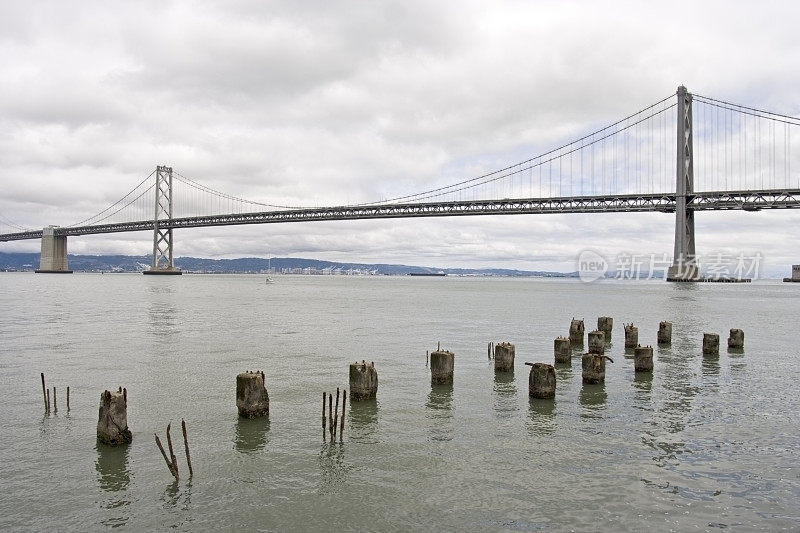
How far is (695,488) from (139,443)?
23.3 ft

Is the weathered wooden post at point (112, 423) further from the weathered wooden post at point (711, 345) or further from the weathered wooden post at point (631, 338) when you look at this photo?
the weathered wooden post at point (711, 345)

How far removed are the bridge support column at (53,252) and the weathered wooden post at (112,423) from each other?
11991 centimetres

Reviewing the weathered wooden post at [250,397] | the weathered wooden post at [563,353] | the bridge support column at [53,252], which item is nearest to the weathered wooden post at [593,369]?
the weathered wooden post at [563,353]

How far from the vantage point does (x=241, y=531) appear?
219 inches

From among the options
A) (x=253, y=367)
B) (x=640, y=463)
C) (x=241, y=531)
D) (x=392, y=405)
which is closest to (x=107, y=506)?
(x=241, y=531)

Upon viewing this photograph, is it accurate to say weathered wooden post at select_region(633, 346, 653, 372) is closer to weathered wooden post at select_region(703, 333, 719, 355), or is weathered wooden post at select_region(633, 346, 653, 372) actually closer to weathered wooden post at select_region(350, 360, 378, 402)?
weathered wooden post at select_region(703, 333, 719, 355)

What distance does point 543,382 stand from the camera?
1071 centimetres

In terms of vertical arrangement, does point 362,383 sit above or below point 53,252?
below

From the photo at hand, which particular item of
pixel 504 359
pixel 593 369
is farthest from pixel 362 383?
pixel 593 369

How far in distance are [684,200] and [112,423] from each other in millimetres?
77808

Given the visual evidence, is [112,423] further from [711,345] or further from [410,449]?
[711,345]

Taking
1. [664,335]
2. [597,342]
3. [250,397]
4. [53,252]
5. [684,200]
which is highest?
[684,200]

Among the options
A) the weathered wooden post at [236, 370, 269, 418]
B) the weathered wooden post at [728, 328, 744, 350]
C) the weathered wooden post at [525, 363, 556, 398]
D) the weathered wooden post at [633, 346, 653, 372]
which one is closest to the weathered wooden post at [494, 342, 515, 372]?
the weathered wooden post at [525, 363, 556, 398]

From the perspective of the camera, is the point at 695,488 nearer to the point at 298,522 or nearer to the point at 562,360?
the point at 298,522
